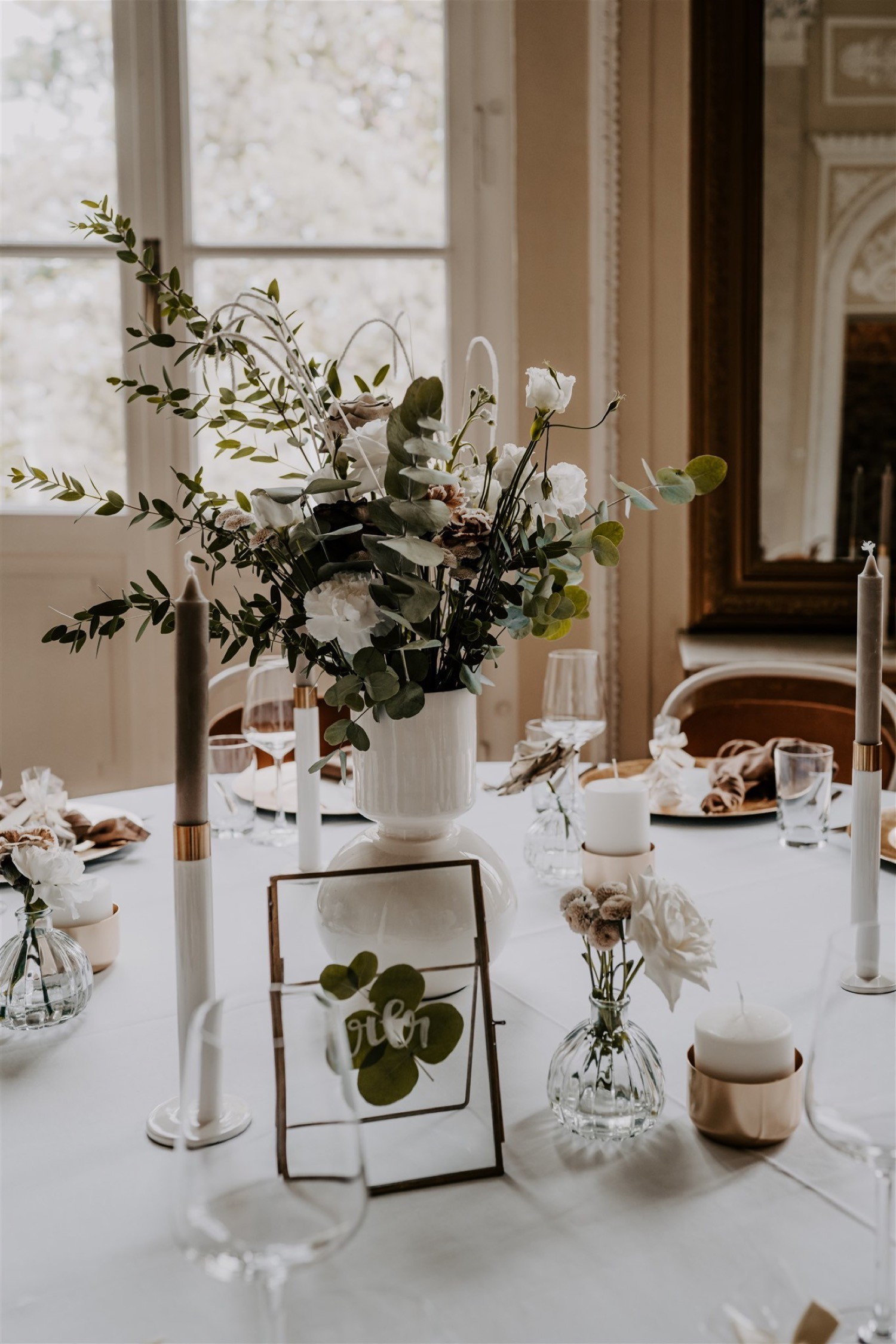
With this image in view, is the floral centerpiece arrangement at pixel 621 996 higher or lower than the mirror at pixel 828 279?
lower

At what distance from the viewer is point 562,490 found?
37.0 inches

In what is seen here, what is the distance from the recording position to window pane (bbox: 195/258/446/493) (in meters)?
2.94

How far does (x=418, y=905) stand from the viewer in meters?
0.89

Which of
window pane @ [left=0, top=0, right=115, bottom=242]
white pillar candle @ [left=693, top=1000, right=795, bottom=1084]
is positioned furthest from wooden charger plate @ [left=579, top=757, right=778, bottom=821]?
window pane @ [left=0, top=0, right=115, bottom=242]

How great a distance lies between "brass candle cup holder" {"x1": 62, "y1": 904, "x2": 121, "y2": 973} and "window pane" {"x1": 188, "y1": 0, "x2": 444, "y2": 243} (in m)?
2.28

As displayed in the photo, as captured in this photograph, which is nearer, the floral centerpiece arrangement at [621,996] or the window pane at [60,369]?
the floral centerpiece arrangement at [621,996]

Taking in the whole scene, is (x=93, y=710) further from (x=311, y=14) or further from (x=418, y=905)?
(x=418, y=905)

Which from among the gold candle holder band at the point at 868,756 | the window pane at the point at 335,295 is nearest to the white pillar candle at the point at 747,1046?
the gold candle holder band at the point at 868,756

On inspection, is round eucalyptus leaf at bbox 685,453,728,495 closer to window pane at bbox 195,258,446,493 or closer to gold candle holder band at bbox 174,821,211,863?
gold candle holder band at bbox 174,821,211,863

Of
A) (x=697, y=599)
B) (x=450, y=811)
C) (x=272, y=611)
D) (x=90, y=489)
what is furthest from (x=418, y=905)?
(x=90, y=489)

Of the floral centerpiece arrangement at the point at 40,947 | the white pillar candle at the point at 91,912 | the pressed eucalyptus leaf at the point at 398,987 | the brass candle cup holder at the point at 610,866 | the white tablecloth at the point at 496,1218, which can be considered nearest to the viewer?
the white tablecloth at the point at 496,1218

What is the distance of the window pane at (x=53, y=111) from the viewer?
A: 9.37 feet

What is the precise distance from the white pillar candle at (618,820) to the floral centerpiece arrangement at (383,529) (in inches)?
10.3

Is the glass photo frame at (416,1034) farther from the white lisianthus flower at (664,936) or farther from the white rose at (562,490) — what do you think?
the white rose at (562,490)
